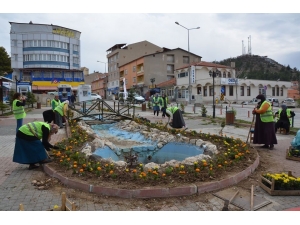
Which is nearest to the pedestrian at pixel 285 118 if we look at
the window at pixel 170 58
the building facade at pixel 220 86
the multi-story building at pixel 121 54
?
the building facade at pixel 220 86

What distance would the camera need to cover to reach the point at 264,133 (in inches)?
309

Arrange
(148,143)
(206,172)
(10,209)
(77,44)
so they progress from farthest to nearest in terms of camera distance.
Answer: (77,44) → (148,143) → (206,172) → (10,209)

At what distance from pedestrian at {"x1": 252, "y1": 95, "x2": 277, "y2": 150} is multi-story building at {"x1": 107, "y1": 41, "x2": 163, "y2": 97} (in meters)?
53.6

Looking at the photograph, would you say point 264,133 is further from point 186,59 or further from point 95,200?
point 186,59

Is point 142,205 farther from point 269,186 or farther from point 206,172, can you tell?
point 269,186

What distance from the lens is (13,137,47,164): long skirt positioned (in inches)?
221

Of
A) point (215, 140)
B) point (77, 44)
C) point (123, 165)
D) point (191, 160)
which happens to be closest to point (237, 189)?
point (191, 160)

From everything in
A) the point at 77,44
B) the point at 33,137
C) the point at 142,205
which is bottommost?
the point at 142,205

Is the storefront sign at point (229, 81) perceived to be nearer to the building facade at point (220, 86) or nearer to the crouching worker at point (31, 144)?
the building facade at point (220, 86)

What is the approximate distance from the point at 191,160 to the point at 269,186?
1.73 m

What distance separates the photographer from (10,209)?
3822 millimetres

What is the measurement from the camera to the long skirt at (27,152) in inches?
221

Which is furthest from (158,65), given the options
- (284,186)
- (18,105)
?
(284,186)

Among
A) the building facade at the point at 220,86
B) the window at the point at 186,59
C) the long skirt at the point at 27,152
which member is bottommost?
the long skirt at the point at 27,152
